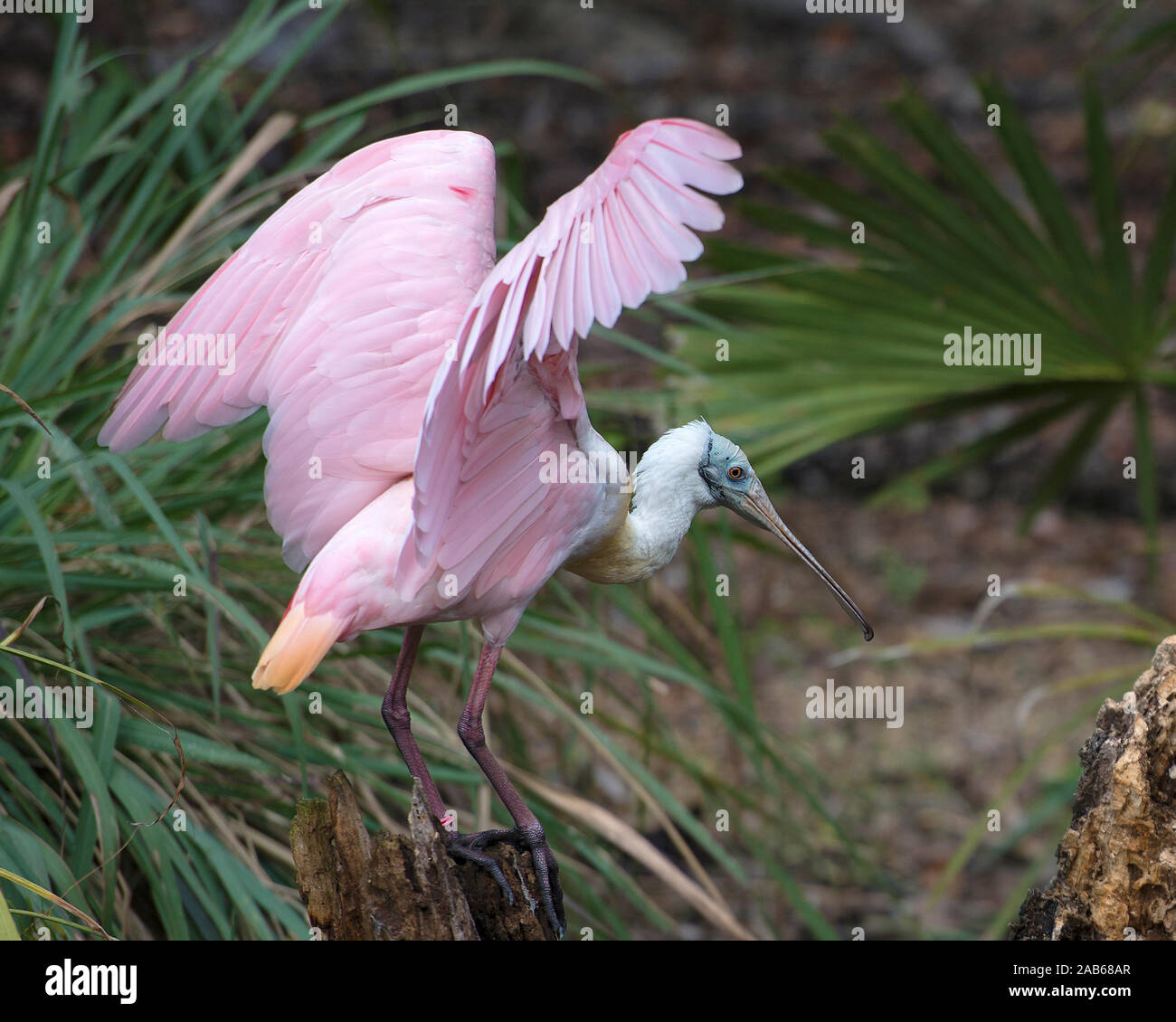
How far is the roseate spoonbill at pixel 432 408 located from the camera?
5.67ft

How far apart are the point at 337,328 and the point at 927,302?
1.87m

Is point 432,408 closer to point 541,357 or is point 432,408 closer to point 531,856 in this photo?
point 541,357

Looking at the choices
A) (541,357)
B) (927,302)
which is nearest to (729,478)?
(541,357)

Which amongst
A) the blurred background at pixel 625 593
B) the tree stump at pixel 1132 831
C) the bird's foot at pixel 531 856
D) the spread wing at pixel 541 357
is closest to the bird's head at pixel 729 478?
the spread wing at pixel 541 357

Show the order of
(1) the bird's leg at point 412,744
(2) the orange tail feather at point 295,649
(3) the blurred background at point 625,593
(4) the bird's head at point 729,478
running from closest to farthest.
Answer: (2) the orange tail feather at point 295,649 → (1) the bird's leg at point 412,744 → (4) the bird's head at point 729,478 → (3) the blurred background at point 625,593

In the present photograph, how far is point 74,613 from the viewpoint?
263 cm

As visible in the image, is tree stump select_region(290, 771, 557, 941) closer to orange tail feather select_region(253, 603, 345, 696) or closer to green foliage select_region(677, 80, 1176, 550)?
orange tail feather select_region(253, 603, 345, 696)

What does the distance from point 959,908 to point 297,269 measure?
3.41 m

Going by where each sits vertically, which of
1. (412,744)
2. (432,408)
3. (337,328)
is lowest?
(412,744)

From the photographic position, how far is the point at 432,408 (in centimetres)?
171

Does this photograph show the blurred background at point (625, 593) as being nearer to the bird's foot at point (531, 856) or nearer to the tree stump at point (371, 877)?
the tree stump at point (371, 877)

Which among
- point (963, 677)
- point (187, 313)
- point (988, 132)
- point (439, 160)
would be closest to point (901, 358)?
point (439, 160)

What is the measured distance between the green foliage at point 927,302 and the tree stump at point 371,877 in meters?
1.68

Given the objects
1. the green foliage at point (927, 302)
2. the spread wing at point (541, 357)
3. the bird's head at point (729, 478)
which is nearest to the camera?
the spread wing at point (541, 357)
